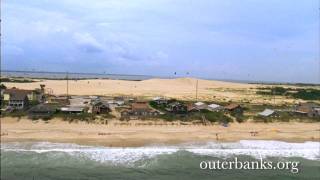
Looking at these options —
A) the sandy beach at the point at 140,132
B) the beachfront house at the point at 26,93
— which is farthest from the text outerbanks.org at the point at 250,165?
the beachfront house at the point at 26,93

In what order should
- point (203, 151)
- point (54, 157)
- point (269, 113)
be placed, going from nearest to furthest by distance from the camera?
1. point (54, 157)
2. point (203, 151)
3. point (269, 113)

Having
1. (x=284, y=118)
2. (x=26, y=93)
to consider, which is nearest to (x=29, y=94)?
(x=26, y=93)

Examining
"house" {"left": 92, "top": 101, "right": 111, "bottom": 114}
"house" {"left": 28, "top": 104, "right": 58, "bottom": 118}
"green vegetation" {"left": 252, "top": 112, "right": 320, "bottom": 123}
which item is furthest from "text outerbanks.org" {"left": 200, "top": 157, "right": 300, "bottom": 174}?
"house" {"left": 28, "top": 104, "right": 58, "bottom": 118}

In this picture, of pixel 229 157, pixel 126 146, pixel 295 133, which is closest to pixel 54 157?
pixel 126 146

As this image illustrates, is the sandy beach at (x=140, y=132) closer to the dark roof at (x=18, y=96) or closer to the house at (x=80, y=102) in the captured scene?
the dark roof at (x=18, y=96)

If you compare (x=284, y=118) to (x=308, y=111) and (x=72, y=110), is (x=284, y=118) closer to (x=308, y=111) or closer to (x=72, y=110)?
(x=308, y=111)

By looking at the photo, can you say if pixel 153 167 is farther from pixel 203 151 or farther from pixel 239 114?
pixel 239 114

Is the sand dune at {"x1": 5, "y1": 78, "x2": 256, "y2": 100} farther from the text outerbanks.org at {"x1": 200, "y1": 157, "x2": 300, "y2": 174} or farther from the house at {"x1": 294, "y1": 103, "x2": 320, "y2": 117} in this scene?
the text outerbanks.org at {"x1": 200, "y1": 157, "x2": 300, "y2": 174}
